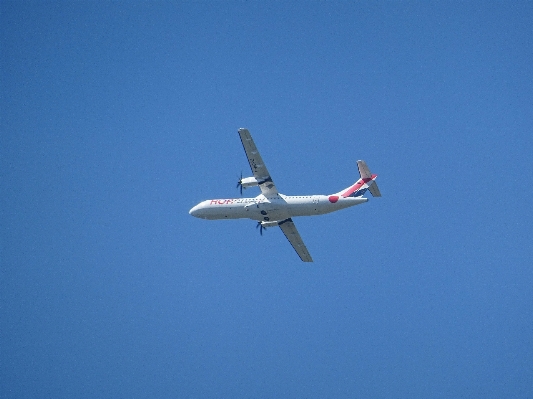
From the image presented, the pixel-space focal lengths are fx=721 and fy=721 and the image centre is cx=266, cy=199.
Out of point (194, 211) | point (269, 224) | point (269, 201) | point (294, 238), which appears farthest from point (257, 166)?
point (294, 238)

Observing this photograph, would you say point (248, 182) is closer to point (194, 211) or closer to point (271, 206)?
point (271, 206)

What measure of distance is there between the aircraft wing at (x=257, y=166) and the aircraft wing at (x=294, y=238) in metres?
5.66

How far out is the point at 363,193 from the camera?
6869 cm

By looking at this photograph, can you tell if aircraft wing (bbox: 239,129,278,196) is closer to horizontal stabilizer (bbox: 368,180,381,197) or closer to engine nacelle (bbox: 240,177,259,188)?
engine nacelle (bbox: 240,177,259,188)

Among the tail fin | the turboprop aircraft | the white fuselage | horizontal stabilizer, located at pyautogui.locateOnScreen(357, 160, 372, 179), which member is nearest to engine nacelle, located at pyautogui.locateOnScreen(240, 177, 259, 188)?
the turboprop aircraft

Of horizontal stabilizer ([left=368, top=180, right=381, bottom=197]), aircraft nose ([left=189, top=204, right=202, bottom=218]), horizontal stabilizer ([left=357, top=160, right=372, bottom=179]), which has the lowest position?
horizontal stabilizer ([left=368, top=180, right=381, bottom=197])

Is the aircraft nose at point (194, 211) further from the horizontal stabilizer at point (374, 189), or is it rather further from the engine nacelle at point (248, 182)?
the horizontal stabilizer at point (374, 189)

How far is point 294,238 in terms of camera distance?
248 feet

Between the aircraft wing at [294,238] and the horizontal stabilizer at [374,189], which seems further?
the aircraft wing at [294,238]

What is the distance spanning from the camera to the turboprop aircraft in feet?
221

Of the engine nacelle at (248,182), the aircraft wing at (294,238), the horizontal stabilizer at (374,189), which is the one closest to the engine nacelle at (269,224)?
the aircraft wing at (294,238)

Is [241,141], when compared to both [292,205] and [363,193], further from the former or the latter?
[363,193]

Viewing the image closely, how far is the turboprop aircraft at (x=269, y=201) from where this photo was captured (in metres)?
67.5

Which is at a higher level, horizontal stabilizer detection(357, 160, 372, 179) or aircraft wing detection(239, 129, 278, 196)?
aircraft wing detection(239, 129, 278, 196)
